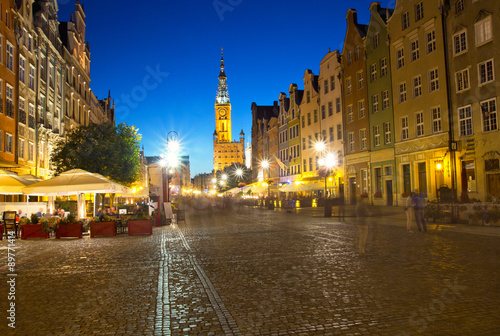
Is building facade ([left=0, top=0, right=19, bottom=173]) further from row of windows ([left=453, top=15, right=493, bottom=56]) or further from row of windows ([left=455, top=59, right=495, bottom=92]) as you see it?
row of windows ([left=455, top=59, right=495, bottom=92])

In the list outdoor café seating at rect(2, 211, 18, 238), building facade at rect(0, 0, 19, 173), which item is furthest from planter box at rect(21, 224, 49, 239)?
building facade at rect(0, 0, 19, 173)

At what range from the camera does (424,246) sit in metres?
12.7

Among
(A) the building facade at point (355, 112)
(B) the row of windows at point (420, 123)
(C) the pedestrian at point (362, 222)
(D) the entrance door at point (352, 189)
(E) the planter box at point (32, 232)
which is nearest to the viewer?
(C) the pedestrian at point (362, 222)

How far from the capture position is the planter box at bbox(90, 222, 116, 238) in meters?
19.4

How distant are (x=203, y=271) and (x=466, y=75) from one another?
2619cm

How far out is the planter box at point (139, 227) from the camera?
65.3 feet

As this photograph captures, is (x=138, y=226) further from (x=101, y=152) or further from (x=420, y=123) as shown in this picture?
(x=420, y=123)

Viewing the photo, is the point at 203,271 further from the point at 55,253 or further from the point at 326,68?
the point at 326,68

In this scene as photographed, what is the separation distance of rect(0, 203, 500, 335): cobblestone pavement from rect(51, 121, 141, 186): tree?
2591cm

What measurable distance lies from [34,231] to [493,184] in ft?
84.8

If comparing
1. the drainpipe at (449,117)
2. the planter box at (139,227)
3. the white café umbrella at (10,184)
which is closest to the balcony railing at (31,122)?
the white café umbrella at (10,184)

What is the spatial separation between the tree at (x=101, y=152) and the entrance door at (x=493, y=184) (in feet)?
99.0

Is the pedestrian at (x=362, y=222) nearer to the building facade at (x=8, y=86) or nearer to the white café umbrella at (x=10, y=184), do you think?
the white café umbrella at (x=10, y=184)

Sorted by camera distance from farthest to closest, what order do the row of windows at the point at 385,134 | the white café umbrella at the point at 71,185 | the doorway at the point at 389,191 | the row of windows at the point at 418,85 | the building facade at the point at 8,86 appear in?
the row of windows at the point at 385,134
the doorway at the point at 389,191
the row of windows at the point at 418,85
the building facade at the point at 8,86
the white café umbrella at the point at 71,185
